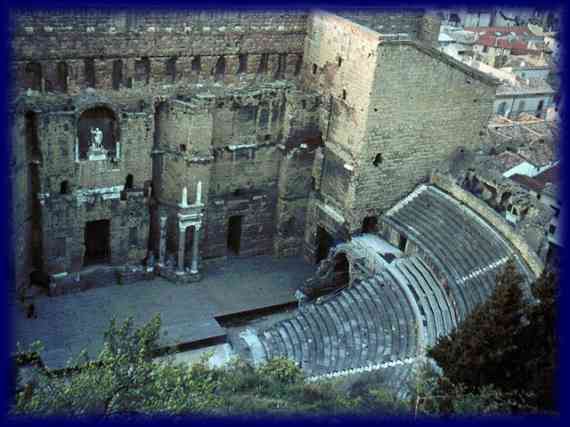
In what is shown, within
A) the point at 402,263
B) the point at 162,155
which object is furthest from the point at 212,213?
the point at 402,263

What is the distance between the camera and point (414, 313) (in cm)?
2244

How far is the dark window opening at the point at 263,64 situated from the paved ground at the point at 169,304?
23.4 ft

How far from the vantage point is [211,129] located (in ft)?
81.7

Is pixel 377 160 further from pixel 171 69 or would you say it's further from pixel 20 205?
pixel 20 205

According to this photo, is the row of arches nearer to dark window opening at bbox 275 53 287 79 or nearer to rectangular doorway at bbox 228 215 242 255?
dark window opening at bbox 275 53 287 79

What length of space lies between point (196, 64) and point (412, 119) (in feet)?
24.6

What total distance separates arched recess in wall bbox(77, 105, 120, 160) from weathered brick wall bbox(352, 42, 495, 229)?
8.18m

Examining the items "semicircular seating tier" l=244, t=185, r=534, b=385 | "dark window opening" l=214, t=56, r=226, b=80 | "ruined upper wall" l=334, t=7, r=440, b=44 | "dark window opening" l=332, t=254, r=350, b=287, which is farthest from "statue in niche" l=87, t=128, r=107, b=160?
"ruined upper wall" l=334, t=7, r=440, b=44

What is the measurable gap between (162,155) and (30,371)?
8373 mm

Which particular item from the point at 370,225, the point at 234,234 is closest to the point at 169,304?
the point at 234,234

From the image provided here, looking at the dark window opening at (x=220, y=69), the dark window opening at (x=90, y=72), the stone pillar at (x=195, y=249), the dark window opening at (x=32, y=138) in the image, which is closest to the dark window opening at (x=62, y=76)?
the dark window opening at (x=90, y=72)

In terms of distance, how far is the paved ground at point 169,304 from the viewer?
22438 millimetres

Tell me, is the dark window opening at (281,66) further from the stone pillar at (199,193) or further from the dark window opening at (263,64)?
the stone pillar at (199,193)

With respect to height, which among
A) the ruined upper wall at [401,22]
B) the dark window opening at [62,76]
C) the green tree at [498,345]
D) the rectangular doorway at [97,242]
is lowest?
the rectangular doorway at [97,242]
